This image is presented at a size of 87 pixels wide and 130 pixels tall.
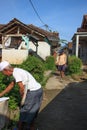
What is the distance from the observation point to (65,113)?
856 centimetres

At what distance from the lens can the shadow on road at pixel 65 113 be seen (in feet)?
24.1

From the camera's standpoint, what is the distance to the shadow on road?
24.1 ft

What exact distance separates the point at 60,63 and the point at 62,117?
8.76 m

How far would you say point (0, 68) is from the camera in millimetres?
5680

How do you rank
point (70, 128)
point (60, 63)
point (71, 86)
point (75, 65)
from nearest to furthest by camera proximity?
point (70, 128), point (71, 86), point (60, 63), point (75, 65)

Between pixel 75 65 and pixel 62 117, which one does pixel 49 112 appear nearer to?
pixel 62 117

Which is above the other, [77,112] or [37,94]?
[37,94]

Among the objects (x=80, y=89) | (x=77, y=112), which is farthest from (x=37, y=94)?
(x=80, y=89)

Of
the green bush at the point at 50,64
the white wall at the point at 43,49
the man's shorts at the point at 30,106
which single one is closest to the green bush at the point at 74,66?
the green bush at the point at 50,64

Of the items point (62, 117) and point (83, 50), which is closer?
point (62, 117)

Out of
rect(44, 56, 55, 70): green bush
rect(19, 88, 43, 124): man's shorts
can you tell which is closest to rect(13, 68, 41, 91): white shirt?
rect(19, 88, 43, 124): man's shorts

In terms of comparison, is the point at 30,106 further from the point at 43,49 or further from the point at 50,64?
the point at 43,49

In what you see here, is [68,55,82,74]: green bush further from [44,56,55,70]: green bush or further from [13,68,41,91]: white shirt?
[13,68,41,91]: white shirt

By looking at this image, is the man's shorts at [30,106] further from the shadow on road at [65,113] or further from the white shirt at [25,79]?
the shadow on road at [65,113]
